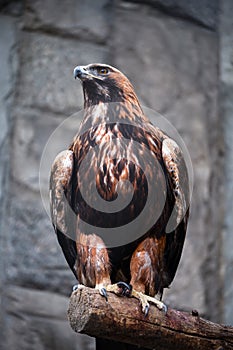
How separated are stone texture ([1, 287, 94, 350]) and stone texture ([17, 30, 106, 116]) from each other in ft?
3.72

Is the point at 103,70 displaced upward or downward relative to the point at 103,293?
upward

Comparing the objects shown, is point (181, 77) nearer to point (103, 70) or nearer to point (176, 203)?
point (103, 70)

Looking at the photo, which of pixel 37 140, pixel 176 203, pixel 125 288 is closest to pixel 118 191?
pixel 176 203

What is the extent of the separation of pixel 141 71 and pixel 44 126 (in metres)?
0.72

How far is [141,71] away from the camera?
4777mm

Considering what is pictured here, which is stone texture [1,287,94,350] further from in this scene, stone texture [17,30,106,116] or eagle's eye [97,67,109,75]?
eagle's eye [97,67,109,75]

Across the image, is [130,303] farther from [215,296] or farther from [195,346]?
[215,296]

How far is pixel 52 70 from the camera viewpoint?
184 inches

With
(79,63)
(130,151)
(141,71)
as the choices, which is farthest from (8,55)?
(130,151)

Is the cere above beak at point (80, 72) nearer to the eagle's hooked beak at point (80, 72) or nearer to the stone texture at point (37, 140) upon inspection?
the eagle's hooked beak at point (80, 72)

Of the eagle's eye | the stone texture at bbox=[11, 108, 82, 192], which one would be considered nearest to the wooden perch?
the eagle's eye

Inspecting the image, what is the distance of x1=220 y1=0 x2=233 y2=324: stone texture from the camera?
4.59m

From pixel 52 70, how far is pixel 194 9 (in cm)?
105

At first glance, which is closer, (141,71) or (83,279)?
(83,279)
